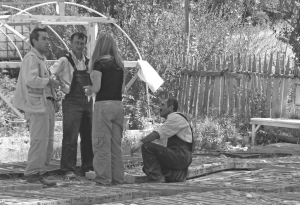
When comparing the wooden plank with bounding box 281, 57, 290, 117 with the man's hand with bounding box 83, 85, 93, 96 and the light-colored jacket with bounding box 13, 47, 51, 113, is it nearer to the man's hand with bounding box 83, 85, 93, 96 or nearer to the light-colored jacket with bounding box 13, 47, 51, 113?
the man's hand with bounding box 83, 85, 93, 96

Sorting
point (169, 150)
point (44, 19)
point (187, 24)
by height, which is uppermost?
point (187, 24)

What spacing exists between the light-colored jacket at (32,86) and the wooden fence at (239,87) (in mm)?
6336

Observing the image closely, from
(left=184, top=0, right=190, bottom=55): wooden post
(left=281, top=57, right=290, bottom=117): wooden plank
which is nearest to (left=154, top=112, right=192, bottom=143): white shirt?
(left=281, top=57, right=290, bottom=117): wooden plank

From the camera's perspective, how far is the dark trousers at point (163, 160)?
789 centimetres

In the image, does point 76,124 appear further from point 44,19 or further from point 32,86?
point 44,19

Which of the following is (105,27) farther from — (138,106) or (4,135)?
(4,135)

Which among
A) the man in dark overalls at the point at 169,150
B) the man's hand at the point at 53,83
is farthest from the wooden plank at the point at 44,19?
the man in dark overalls at the point at 169,150

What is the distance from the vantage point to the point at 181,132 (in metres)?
8.02

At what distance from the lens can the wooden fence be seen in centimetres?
1356

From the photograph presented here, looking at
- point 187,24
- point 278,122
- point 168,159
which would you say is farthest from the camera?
point 187,24

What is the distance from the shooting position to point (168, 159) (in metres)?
7.89

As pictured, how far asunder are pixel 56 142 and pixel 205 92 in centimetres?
425

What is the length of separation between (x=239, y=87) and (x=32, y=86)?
7328mm

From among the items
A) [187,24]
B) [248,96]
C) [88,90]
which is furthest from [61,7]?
[88,90]
